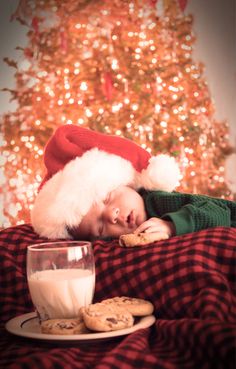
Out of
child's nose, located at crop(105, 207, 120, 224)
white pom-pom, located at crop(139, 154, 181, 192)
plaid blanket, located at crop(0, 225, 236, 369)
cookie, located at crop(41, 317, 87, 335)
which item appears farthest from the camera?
white pom-pom, located at crop(139, 154, 181, 192)

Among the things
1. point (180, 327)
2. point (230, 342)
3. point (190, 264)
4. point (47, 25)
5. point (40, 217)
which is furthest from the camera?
point (47, 25)

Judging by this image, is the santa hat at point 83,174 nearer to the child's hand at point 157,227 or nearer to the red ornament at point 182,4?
the child's hand at point 157,227

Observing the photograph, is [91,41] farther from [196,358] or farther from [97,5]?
[196,358]

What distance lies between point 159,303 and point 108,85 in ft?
7.90

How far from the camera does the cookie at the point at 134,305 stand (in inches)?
31.8

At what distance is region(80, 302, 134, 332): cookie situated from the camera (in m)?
0.73

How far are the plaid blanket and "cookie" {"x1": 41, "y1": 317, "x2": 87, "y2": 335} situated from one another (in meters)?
0.02

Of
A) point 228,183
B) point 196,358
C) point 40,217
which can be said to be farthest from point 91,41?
point 196,358

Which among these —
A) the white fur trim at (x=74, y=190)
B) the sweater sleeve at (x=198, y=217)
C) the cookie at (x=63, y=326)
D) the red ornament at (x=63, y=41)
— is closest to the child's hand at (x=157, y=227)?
the sweater sleeve at (x=198, y=217)

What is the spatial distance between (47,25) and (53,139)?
5.80ft

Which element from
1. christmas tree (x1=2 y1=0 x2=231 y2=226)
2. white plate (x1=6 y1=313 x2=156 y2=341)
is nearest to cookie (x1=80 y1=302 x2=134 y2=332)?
white plate (x1=6 y1=313 x2=156 y2=341)

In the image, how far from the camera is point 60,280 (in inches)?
31.2

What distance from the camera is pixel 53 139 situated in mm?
1591

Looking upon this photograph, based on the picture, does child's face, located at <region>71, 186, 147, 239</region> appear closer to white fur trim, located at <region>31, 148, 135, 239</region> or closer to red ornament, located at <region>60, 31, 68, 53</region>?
white fur trim, located at <region>31, 148, 135, 239</region>
